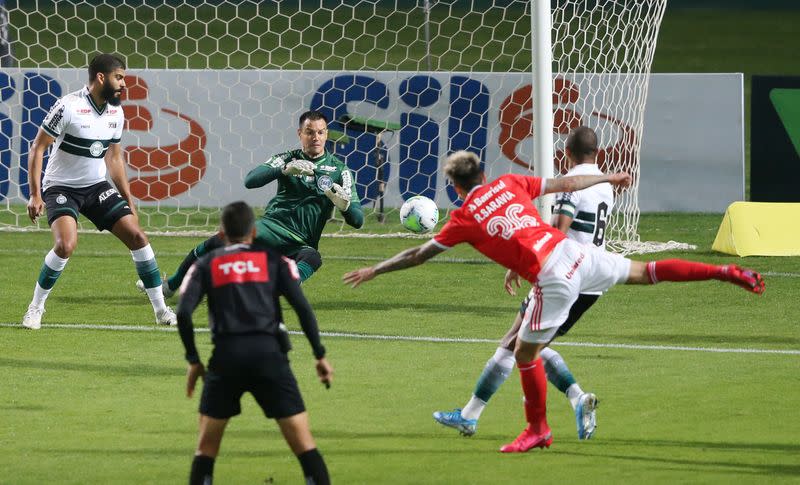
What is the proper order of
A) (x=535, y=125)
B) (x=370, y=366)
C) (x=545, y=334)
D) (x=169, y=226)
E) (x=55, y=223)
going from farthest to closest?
(x=169, y=226) < (x=535, y=125) < (x=55, y=223) < (x=370, y=366) < (x=545, y=334)


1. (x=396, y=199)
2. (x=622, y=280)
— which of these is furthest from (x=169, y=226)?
(x=622, y=280)

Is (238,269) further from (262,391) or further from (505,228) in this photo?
(505,228)

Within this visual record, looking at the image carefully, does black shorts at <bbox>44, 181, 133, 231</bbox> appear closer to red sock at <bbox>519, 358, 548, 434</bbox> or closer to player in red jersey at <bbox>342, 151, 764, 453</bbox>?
player in red jersey at <bbox>342, 151, 764, 453</bbox>

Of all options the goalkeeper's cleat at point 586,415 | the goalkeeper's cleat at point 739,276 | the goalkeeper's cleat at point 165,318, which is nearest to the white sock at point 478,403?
the goalkeeper's cleat at point 586,415

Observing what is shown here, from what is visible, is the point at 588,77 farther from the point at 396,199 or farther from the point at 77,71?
the point at 77,71

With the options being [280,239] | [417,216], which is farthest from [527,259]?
[280,239]

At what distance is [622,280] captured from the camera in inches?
271

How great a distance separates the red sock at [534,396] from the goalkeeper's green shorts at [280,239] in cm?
409

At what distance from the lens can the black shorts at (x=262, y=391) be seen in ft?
17.6

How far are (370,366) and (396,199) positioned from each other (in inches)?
335

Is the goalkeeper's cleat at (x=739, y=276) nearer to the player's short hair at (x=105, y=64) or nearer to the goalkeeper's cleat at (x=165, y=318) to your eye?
the goalkeeper's cleat at (x=165, y=318)

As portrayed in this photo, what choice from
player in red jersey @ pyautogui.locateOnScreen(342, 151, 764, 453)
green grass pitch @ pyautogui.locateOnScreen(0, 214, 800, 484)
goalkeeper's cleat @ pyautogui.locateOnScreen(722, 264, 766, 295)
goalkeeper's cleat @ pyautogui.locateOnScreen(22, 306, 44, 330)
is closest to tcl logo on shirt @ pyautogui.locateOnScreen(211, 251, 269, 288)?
green grass pitch @ pyautogui.locateOnScreen(0, 214, 800, 484)

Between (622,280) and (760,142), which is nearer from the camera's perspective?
(622,280)

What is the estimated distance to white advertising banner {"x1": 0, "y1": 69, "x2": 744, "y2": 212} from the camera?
17078 millimetres
